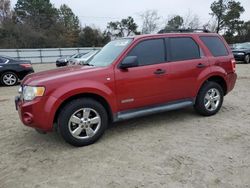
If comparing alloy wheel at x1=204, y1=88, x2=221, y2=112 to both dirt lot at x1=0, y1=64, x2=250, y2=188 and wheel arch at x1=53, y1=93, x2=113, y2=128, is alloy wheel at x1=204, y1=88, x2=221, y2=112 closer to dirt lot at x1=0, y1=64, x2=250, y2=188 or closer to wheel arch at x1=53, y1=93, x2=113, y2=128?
dirt lot at x1=0, y1=64, x2=250, y2=188

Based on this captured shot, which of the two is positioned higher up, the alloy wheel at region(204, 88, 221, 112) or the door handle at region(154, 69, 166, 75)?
the door handle at region(154, 69, 166, 75)

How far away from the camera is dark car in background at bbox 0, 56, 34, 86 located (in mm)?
11758

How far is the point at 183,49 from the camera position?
553 centimetres

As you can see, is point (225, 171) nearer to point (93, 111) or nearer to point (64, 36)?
point (93, 111)

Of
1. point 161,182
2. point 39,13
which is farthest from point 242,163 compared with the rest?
point 39,13

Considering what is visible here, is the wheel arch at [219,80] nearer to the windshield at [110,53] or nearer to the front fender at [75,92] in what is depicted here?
the windshield at [110,53]

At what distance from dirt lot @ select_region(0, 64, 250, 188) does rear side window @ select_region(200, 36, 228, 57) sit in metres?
1.37

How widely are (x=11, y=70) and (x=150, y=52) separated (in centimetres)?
852

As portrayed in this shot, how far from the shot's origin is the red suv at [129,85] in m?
4.30

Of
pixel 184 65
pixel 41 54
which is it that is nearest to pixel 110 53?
pixel 184 65

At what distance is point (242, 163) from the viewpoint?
3756 mm

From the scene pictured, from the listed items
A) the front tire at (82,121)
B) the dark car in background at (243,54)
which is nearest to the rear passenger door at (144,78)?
the front tire at (82,121)

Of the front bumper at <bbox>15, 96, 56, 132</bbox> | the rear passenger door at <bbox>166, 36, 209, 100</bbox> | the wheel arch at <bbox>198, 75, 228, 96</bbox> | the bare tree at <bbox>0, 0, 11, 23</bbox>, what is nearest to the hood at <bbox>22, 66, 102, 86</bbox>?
the front bumper at <bbox>15, 96, 56, 132</bbox>

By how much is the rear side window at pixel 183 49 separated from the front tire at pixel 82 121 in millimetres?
1819
